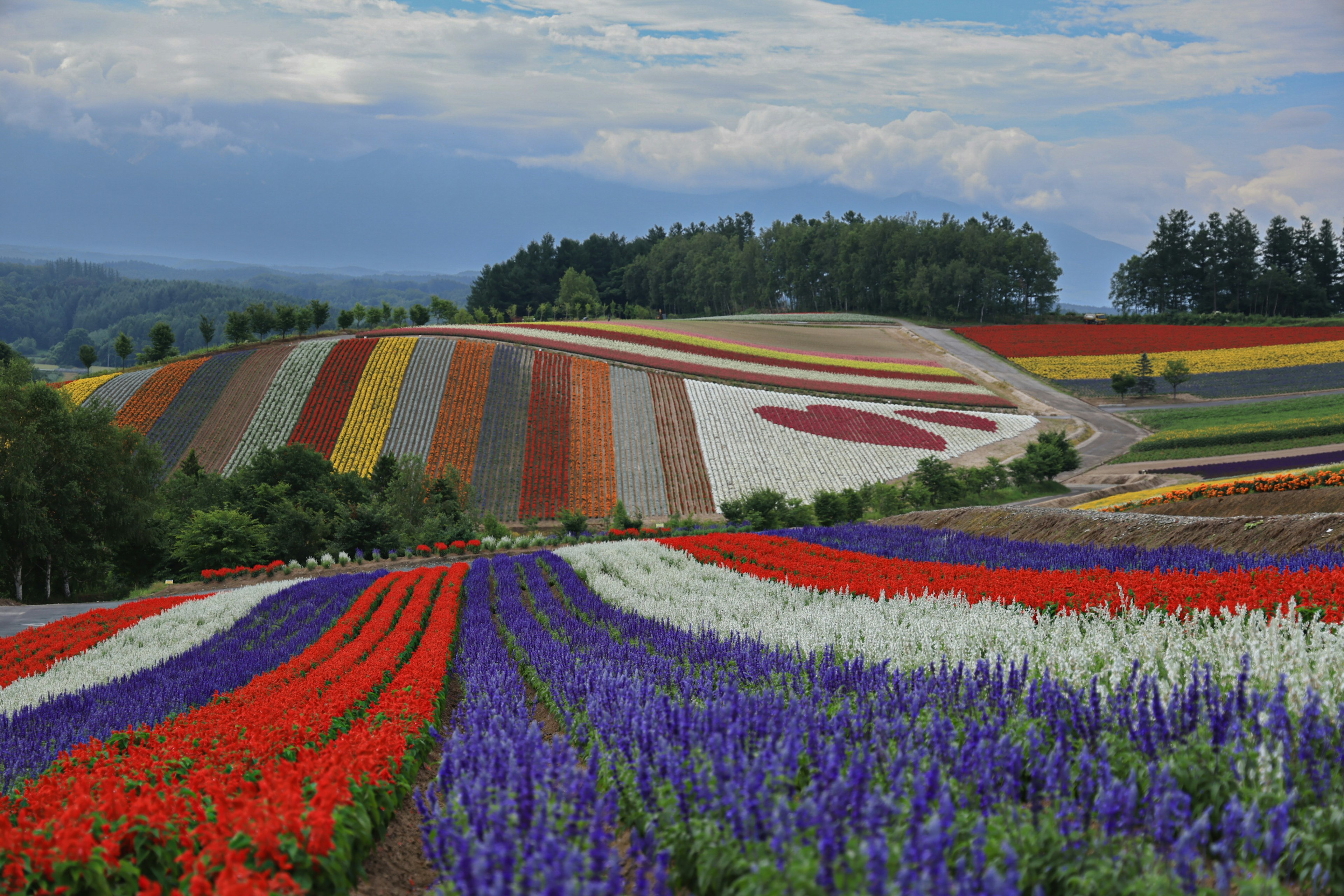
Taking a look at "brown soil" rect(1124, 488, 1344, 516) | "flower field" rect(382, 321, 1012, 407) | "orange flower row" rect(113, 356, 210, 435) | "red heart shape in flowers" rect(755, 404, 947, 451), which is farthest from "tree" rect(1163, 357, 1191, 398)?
"orange flower row" rect(113, 356, 210, 435)

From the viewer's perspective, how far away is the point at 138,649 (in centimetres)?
1513

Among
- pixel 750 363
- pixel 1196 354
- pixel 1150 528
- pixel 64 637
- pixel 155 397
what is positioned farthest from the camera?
pixel 1196 354

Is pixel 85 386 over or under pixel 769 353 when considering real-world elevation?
under

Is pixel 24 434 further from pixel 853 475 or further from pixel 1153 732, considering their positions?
pixel 853 475

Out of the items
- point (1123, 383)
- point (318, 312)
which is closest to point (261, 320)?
point (318, 312)

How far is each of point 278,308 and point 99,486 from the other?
50.0 metres

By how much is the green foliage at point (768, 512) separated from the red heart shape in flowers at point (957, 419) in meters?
21.3

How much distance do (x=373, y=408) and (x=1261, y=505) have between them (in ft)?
144

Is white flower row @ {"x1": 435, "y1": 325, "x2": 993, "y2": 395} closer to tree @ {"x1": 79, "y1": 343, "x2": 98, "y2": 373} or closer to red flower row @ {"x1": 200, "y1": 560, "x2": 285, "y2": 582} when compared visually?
red flower row @ {"x1": 200, "y1": 560, "x2": 285, "y2": 582}

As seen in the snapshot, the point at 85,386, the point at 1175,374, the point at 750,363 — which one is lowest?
the point at 85,386

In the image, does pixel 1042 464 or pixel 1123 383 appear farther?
pixel 1123 383

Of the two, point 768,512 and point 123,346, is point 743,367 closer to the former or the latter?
point 768,512

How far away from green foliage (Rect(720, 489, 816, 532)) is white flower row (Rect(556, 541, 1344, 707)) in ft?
51.2

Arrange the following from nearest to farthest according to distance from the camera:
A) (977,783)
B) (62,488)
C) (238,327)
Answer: (977,783)
(62,488)
(238,327)
